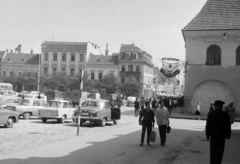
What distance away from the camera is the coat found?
8719mm

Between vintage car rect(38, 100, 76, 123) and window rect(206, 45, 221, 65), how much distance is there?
15343 millimetres

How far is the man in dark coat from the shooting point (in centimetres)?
866

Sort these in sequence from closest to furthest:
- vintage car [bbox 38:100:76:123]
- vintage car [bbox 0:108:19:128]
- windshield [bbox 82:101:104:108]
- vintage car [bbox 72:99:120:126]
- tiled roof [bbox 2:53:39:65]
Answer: vintage car [bbox 0:108:19:128], vintage car [bbox 72:99:120:126], windshield [bbox 82:101:104:108], vintage car [bbox 38:100:76:123], tiled roof [bbox 2:53:39:65]

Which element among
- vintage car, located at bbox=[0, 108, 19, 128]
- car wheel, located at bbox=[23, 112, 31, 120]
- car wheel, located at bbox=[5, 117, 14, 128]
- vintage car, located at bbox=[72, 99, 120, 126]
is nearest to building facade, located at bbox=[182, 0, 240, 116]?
vintage car, located at bbox=[72, 99, 120, 126]

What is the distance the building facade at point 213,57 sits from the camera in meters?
32.0

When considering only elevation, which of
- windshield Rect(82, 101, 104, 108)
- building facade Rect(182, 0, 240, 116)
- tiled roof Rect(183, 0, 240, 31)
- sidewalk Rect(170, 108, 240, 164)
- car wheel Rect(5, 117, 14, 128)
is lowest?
sidewalk Rect(170, 108, 240, 164)

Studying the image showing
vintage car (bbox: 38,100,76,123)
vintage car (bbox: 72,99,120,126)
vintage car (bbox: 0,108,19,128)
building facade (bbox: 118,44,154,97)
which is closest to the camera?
vintage car (bbox: 0,108,19,128)

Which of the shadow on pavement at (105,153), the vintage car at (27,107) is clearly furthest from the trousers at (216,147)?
the vintage car at (27,107)

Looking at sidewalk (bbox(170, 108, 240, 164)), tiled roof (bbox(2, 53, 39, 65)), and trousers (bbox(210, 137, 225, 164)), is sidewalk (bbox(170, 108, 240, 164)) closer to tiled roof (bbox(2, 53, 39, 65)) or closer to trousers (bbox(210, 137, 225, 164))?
trousers (bbox(210, 137, 225, 164))

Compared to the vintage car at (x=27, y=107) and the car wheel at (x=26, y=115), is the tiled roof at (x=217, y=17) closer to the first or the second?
the vintage car at (x=27, y=107)

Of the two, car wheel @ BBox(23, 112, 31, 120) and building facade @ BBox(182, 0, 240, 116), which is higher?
building facade @ BBox(182, 0, 240, 116)

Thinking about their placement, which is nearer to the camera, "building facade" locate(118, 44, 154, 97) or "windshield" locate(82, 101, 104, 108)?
"windshield" locate(82, 101, 104, 108)

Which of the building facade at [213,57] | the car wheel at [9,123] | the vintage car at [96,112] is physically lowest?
the car wheel at [9,123]

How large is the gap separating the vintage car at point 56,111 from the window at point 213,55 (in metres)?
15.3
